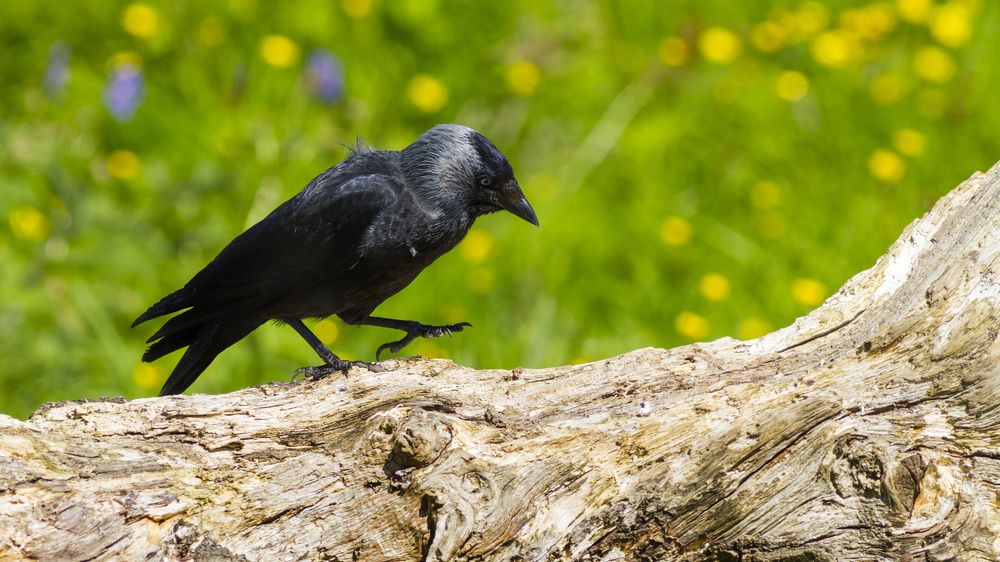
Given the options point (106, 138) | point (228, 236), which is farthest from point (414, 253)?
point (106, 138)

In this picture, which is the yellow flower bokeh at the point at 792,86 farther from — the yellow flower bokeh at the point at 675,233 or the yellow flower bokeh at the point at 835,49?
the yellow flower bokeh at the point at 675,233

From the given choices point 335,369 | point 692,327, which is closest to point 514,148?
point 692,327

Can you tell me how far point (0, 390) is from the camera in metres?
4.30

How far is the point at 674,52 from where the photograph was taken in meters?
6.20

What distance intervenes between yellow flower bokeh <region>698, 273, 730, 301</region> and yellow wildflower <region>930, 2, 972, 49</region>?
205 centimetres

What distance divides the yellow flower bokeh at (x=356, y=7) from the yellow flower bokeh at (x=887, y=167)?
2707 millimetres

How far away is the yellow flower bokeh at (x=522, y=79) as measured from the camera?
6008 millimetres

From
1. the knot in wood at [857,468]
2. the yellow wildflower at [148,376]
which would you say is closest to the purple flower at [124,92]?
the yellow wildflower at [148,376]

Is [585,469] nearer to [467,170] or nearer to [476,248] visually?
[467,170]

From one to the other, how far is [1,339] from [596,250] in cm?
254

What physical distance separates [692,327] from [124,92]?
302 centimetres

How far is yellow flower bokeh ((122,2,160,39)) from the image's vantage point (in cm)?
589

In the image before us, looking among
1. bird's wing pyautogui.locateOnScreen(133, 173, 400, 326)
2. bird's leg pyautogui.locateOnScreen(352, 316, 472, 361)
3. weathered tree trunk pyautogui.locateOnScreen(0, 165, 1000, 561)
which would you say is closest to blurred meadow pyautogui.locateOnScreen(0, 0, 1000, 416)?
bird's leg pyautogui.locateOnScreen(352, 316, 472, 361)

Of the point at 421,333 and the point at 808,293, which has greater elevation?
the point at 808,293
